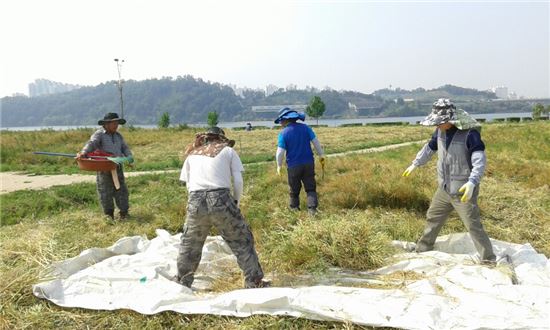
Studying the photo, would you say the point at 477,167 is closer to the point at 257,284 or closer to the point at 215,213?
the point at 257,284

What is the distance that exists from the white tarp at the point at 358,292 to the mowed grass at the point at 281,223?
0.34ft

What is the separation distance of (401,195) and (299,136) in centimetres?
190

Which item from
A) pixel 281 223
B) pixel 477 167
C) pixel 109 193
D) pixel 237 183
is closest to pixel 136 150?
pixel 109 193

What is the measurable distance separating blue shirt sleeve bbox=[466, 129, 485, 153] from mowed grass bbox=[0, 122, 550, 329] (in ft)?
3.96

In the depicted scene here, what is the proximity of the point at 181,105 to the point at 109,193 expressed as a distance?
382 feet

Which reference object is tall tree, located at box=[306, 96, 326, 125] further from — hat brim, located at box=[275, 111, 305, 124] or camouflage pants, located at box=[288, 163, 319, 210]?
camouflage pants, located at box=[288, 163, 319, 210]

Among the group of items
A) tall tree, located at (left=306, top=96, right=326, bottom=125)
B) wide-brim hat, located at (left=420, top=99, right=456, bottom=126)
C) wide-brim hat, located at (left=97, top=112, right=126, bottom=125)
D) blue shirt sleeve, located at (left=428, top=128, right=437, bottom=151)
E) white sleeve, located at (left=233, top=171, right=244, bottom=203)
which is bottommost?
white sleeve, located at (left=233, top=171, right=244, bottom=203)

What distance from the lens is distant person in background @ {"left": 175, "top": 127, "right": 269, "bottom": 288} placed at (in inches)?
149

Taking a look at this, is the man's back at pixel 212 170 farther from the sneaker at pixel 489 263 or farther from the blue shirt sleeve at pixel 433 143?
the sneaker at pixel 489 263

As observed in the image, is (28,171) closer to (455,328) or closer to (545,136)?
(455,328)

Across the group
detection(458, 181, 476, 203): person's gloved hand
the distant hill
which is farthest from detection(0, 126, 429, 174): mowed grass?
the distant hill

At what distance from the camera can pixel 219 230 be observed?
3855mm

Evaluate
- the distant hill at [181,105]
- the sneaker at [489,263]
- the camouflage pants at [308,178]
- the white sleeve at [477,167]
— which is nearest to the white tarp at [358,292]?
the sneaker at [489,263]

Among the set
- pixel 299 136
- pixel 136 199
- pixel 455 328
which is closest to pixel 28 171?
pixel 136 199
